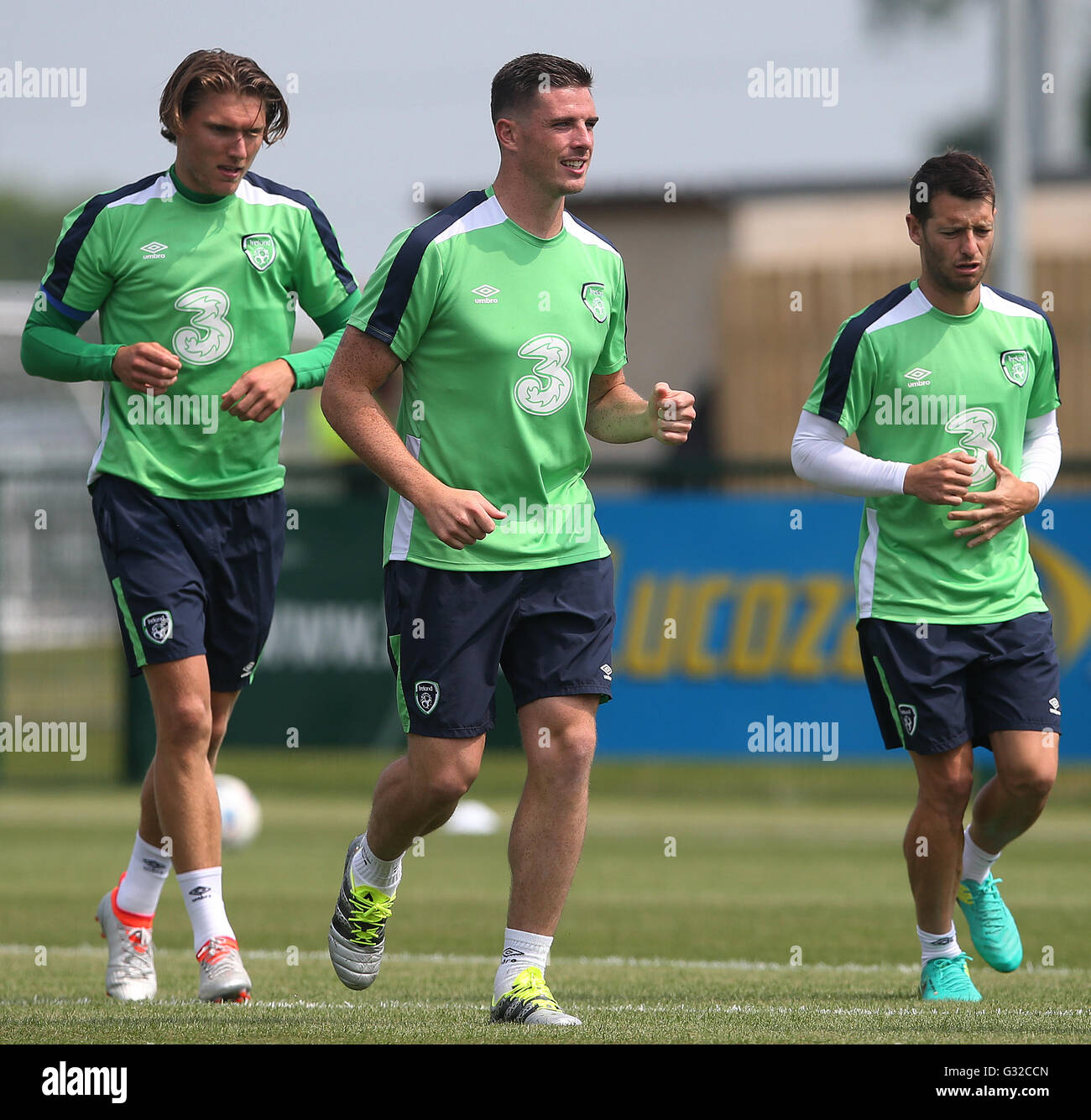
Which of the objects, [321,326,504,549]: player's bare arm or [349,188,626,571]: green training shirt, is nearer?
[321,326,504,549]: player's bare arm

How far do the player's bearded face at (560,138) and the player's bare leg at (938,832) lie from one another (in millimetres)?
2195

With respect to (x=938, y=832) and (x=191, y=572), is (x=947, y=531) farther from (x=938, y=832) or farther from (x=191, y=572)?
(x=191, y=572)

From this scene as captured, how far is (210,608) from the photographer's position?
21.6 feet

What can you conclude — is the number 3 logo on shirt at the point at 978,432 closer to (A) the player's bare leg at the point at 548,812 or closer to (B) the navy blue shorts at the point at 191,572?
(A) the player's bare leg at the point at 548,812

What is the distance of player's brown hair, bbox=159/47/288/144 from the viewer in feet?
20.9

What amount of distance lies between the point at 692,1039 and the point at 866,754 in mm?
10109

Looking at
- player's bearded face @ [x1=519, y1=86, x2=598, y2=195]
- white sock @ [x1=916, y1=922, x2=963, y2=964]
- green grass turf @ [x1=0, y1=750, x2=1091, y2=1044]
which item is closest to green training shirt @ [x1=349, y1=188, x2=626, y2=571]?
player's bearded face @ [x1=519, y1=86, x2=598, y2=195]

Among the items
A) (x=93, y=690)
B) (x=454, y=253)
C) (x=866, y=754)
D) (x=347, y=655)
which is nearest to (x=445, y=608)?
(x=454, y=253)

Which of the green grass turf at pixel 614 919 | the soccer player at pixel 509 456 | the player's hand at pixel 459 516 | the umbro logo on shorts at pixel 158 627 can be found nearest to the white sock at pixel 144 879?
the green grass turf at pixel 614 919

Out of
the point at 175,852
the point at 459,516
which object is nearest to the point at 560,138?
the point at 459,516

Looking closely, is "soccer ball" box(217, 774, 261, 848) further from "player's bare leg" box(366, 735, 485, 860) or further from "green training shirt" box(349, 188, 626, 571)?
"green training shirt" box(349, 188, 626, 571)

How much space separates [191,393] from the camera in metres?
6.47

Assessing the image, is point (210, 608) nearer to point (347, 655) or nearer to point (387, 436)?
point (387, 436)

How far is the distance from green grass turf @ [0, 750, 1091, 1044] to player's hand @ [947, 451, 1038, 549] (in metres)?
1.47
